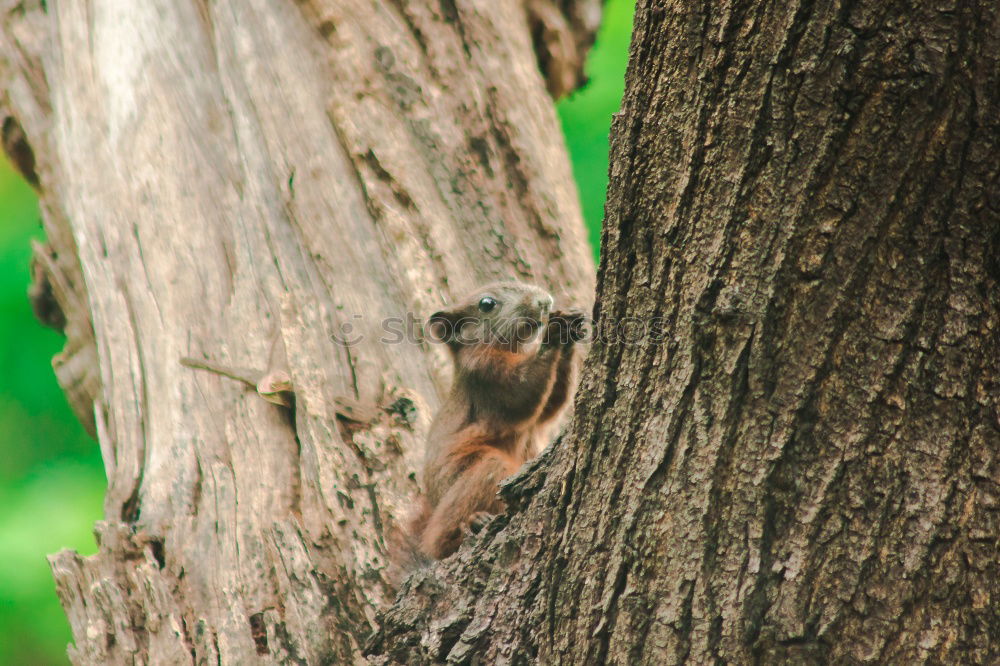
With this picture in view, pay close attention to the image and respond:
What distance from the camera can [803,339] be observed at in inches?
92.9

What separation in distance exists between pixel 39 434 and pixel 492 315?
5578 millimetres

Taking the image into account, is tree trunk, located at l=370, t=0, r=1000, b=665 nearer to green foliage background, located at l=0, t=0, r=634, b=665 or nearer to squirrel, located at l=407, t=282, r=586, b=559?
squirrel, located at l=407, t=282, r=586, b=559

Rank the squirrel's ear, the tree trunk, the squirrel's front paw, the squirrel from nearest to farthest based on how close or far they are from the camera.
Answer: the tree trunk
the squirrel
the squirrel's front paw
the squirrel's ear

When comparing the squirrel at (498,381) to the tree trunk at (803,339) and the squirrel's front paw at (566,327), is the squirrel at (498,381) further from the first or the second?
the tree trunk at (803,339)

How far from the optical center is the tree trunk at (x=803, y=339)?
7.16 ft

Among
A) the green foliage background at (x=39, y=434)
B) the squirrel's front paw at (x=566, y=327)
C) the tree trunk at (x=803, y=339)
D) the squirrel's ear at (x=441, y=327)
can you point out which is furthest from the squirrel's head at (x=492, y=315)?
the tree trunk at (x=803, y=339)

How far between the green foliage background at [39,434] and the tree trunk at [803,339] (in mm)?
5406

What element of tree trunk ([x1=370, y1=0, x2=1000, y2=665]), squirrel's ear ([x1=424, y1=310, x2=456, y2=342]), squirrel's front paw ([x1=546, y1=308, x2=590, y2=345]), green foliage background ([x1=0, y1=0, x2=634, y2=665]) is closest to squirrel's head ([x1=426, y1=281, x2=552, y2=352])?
squirrel's ear ([x1=424, y1=310, x2=456, y2=342])

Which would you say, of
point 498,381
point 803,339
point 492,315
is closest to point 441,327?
point 492,315

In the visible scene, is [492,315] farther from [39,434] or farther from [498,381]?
[39,434]

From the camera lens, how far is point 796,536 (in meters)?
2.42

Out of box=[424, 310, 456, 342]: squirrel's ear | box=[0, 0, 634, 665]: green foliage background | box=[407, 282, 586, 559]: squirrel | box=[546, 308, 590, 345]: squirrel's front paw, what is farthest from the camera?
box=[0, 0, 634, 665]: green foliage background

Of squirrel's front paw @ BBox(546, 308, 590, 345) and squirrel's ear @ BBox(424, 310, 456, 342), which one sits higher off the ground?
squirrel's ear @ BBox(424, 310, 456, 342)

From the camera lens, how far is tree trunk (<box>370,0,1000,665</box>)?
2184 mm
